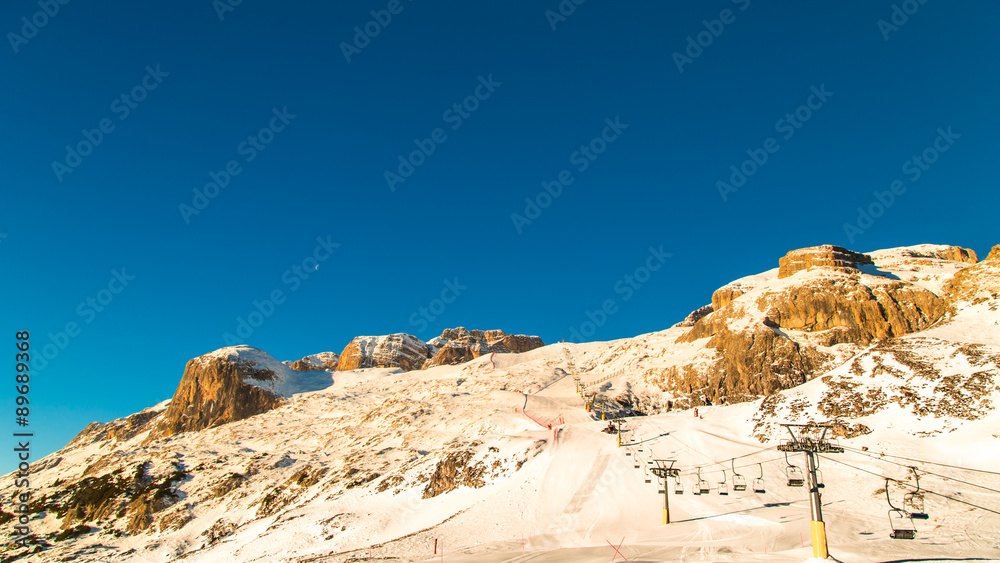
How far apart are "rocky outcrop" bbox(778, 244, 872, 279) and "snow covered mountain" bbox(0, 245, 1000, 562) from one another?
63cm

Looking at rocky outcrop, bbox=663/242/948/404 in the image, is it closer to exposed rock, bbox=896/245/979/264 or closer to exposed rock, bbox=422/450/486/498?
exposed rock, bbox=422/450/486/498

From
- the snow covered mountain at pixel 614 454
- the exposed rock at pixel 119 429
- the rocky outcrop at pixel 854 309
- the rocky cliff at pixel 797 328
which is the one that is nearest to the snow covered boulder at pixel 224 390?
the snow covered mountain at pixel 614 454

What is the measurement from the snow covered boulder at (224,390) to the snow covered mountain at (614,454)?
74 centimetres

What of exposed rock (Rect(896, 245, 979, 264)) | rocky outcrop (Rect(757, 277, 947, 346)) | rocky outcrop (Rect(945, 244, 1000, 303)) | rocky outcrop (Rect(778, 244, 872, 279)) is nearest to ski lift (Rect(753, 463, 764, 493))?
rocky outcrop (Rect(757, 277, 947, 346))

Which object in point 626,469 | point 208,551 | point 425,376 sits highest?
point 425,376

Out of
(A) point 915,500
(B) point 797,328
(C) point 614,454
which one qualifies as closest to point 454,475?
(C) point 614,454

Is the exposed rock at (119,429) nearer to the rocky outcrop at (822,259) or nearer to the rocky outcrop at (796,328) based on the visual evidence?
the rocky outcrop at (796,328)

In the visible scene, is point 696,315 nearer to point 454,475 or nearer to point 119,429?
point 454,475

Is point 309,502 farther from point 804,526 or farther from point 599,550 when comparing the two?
point 804,526

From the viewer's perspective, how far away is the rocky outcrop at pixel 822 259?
12519cm

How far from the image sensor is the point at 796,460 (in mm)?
57406

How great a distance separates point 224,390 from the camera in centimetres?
14338

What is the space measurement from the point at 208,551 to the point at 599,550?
49.0m

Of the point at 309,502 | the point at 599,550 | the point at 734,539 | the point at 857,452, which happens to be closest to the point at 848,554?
the point at 734,539
